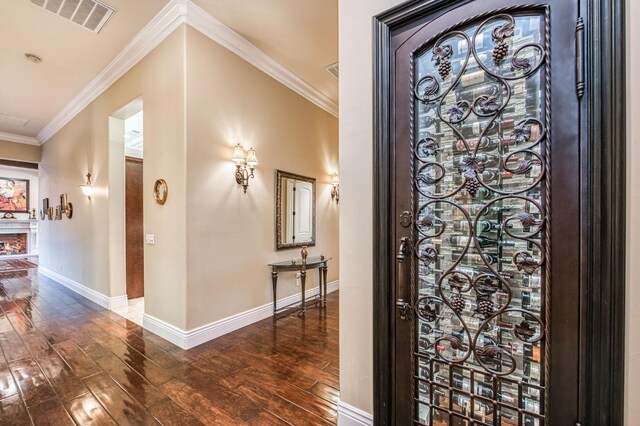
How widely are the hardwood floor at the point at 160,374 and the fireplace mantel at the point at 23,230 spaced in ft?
30.4

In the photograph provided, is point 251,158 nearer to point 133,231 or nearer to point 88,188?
point 133,231

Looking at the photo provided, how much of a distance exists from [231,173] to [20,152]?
276 inches

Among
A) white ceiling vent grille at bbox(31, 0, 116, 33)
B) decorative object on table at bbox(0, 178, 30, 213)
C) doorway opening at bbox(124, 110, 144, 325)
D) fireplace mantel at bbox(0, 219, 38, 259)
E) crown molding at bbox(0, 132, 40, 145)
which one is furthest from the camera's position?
fireplace mantel at bbox(0, 219, 38, 259)

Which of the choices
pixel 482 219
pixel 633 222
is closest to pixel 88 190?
pixel 482 219

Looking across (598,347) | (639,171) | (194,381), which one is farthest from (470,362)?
(194,381)

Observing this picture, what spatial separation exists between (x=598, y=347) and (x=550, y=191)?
584 millimetres

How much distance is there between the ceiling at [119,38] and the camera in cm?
273

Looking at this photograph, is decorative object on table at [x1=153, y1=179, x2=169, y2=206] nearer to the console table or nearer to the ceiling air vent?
the console table

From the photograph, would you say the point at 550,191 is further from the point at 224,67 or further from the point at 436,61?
the point at 224,67

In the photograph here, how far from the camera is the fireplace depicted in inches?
392

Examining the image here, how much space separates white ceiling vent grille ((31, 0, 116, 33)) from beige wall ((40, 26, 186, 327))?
0.49m

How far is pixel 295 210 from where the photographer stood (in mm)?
4172

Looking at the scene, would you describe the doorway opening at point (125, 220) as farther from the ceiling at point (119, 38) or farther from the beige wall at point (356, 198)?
the beige wall at point (356, 198)

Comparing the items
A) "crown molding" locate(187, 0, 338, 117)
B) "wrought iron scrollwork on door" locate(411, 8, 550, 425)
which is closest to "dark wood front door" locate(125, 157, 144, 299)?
"crown molding" locate(187, 0, 338, 117)
